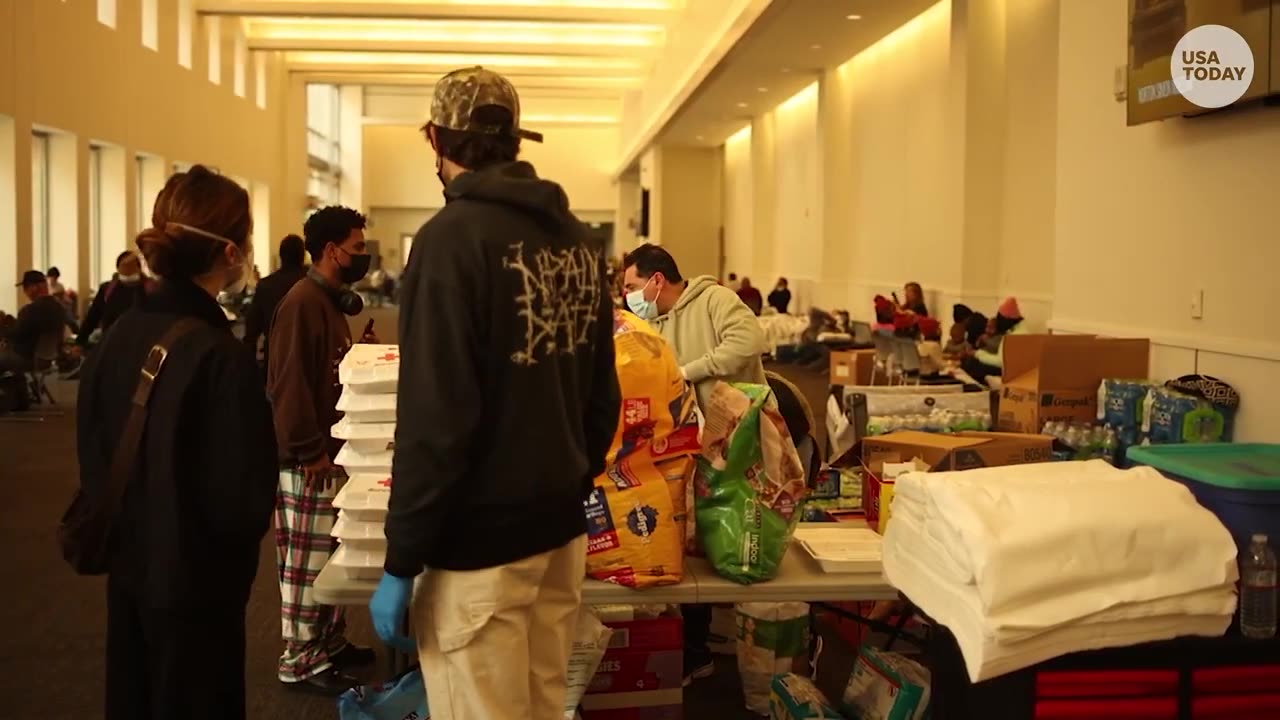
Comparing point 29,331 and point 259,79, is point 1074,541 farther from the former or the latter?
point 259,79

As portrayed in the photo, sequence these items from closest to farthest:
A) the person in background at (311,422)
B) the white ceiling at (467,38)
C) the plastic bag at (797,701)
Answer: the plastic bag at (797,701)
the person in background at (311,422)
the white ceiling at (467,38)

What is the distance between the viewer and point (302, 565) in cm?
370

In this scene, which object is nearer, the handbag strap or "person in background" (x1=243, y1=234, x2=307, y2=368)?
the handbag strap

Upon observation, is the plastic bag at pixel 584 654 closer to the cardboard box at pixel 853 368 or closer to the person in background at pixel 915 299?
the cardboard box at pixel 853 368

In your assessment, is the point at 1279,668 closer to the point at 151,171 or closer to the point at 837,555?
the point at 837,555

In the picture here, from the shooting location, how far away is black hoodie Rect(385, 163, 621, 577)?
1.80 metres

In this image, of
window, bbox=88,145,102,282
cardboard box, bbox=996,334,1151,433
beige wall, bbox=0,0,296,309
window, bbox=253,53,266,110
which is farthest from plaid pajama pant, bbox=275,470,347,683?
window, bbox=253,53,266,110

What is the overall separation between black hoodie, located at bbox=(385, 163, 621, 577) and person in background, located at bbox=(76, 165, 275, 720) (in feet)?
1.33

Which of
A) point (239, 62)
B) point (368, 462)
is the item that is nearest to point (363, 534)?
point (368, 462)

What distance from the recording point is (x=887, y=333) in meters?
9.48

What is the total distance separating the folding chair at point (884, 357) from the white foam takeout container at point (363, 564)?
6070 millimetres

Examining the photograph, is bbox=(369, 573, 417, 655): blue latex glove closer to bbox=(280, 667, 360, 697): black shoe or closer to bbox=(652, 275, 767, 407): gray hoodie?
bbox=(280, 667, 360, 697): black shoe

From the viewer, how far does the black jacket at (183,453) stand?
206 cm

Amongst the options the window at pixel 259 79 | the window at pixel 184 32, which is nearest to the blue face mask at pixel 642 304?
the window at pixel 184 32
